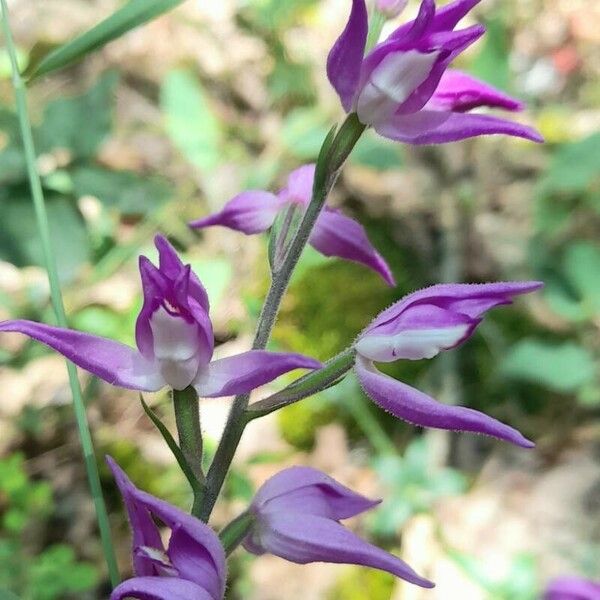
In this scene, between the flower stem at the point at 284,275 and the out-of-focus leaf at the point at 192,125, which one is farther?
the out-of-focus leaf at the point at 192,125

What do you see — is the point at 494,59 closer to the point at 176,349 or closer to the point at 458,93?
the point at 458,93

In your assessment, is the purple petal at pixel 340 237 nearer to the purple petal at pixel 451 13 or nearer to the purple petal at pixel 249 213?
the purple petal at pixel 249 213

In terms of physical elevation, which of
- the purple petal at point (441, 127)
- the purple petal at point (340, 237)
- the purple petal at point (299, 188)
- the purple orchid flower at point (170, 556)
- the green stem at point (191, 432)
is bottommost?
the purple orchid flower at point (170, 556)

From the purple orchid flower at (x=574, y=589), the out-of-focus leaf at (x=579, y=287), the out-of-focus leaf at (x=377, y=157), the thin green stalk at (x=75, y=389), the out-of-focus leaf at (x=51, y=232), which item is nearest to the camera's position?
the thin green stalk at (x=75, y=389)

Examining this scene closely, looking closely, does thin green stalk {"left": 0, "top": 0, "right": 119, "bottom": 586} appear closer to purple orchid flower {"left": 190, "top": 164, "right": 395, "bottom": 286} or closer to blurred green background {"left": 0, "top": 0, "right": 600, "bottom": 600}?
purple orchid flower {"left": 190, "top": 164, "right": 395, "bottom": 286}

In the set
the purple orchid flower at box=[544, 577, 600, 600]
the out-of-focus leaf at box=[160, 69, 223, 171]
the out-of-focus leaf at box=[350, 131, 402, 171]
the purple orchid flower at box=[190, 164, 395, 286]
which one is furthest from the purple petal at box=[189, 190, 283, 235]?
the out-of-focus leaf at box=[160, 69, 223, 171]

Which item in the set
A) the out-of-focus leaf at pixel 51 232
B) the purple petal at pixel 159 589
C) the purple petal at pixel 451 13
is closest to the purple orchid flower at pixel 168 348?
the purple petal at pixel 159 589

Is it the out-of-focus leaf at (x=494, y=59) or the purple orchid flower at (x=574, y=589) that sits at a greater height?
the out-of-focus leaf at (x=494, y=59)

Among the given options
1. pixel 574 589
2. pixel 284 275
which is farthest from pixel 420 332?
pixel 574 589
